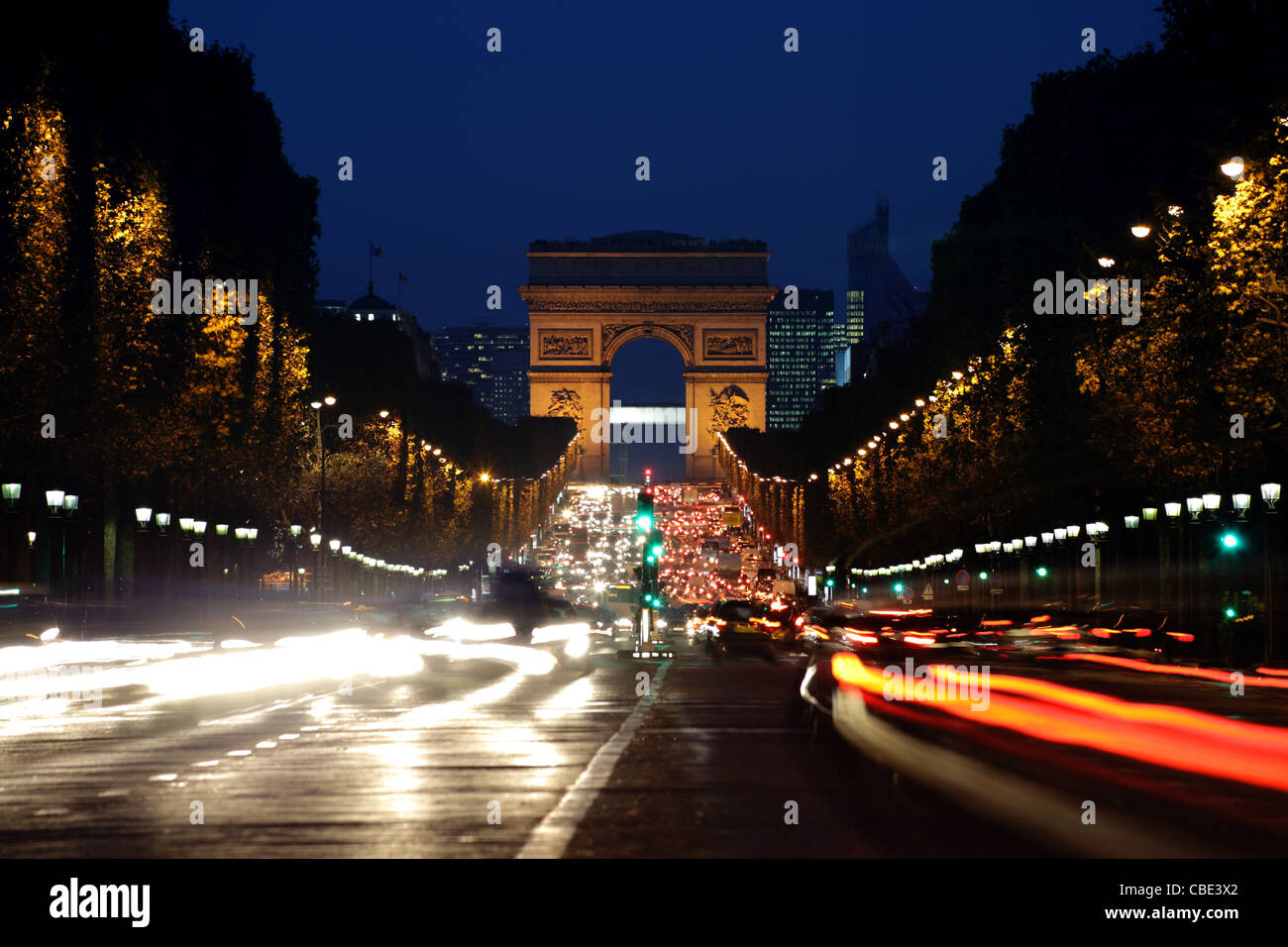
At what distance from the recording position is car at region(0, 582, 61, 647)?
1207 inches

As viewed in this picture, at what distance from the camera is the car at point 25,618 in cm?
3066

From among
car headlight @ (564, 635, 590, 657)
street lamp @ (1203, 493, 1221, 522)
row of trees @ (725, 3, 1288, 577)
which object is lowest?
car headlight @ (564, 635, 590, 657)

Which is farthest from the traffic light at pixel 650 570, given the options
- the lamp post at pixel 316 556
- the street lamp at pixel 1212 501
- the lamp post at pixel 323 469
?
the lamp post at pixel 316 556

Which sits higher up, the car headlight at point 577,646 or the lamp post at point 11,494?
the lamp post at point 11,494

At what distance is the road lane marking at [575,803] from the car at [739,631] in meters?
24.4

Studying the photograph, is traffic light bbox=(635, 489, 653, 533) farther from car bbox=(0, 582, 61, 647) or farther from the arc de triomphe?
the arc de triomphe

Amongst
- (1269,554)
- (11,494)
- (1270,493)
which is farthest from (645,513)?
(1270,493)

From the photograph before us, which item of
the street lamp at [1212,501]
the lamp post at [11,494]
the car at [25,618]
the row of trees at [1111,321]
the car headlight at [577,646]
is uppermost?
the row of trees at [1111,321]

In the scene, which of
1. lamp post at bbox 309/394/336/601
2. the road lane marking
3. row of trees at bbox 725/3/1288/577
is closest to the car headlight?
row of trees at bbox 725/3/1288/577

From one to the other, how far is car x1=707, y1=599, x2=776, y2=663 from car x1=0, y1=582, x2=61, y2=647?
15.3m

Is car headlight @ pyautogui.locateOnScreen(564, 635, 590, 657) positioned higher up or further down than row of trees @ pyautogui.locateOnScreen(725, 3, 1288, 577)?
further down

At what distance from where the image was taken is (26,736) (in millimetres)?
17203

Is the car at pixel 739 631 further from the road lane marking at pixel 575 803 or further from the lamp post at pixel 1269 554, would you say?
the road lane marking at pixel 575 803

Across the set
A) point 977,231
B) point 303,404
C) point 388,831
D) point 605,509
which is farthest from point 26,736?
point 605,509
